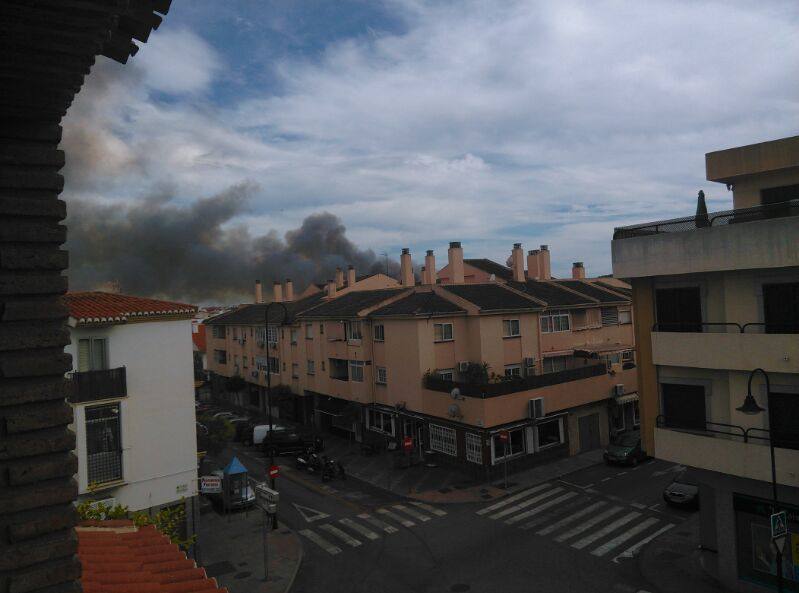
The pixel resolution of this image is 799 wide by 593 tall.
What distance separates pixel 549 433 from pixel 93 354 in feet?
71.7

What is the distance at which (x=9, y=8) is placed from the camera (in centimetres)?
262

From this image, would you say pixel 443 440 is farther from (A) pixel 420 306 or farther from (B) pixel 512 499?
(A) pixel 420 306

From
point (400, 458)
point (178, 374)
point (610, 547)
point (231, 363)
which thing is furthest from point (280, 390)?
point (610, 547)

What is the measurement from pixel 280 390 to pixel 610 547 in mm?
28208

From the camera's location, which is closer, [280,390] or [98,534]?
[98,534]

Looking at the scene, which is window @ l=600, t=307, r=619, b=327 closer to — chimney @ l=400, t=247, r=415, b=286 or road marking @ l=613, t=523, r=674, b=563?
chimney @ l=400, t=247, r=415, b=286

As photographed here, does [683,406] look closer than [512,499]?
Yes

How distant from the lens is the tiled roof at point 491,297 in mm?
30433

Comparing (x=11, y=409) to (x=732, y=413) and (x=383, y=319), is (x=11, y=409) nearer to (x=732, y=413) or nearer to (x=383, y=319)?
(x=732, y=413)

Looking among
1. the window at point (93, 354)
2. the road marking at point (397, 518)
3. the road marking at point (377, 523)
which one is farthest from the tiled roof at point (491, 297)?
the window at point (93, 354)

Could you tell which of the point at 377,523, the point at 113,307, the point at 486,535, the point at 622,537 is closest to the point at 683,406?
the point at 622,537

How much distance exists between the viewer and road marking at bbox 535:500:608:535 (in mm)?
19547

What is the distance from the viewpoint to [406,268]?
3900 centimetres

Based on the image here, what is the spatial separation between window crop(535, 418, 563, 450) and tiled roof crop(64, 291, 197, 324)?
729 inches
